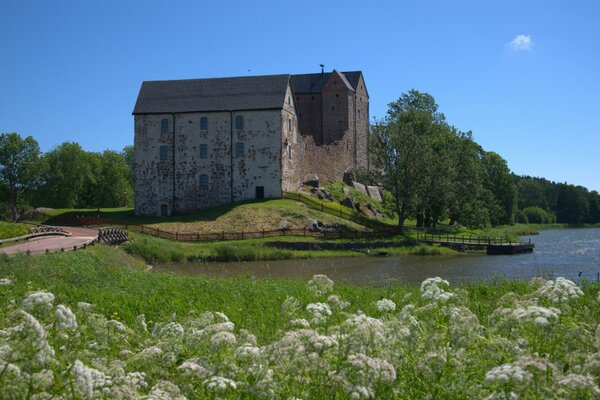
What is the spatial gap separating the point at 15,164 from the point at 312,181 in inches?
1483

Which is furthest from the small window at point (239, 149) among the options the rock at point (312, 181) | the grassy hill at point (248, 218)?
the rock at point (312, 181)

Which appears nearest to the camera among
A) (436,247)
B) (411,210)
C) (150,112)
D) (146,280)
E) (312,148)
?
(146,280)

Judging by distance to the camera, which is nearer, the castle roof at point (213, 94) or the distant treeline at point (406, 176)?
the distant treeline at point (406, 176)

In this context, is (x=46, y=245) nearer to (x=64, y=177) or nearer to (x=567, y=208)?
(x=64, y=177)

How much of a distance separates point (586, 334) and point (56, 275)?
17.0m

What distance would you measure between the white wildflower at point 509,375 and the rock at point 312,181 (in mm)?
54305

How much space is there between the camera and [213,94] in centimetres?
5531

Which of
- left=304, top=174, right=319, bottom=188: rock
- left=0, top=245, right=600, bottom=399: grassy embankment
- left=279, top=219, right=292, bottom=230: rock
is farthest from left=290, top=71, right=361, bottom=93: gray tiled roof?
left=0, top=245, right=600, bottom=399: grassy embankment

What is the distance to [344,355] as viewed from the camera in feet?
15.6

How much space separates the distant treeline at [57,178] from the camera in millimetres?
71500

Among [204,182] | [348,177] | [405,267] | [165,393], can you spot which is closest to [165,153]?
[204,182]

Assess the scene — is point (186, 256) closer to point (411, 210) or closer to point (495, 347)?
point (411, 210)

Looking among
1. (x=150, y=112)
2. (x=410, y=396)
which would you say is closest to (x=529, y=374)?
(x=410, y=396)

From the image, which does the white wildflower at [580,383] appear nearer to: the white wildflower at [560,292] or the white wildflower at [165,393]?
the white wildflower at [560,292]
